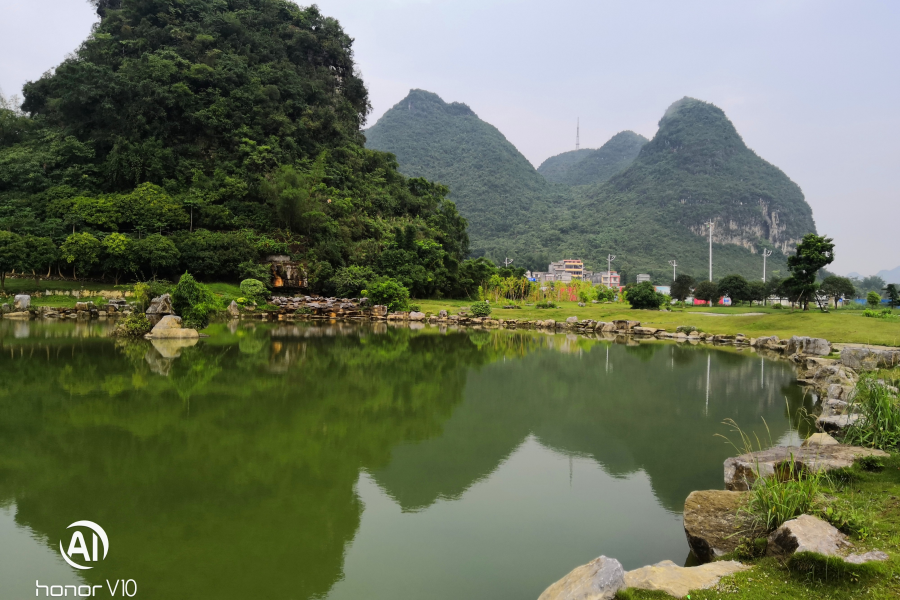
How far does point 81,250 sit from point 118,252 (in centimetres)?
191

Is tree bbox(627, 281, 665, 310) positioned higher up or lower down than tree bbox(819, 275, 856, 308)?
lower down

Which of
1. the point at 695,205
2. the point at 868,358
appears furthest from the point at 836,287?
the point at 695,205

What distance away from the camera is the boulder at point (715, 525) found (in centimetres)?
374

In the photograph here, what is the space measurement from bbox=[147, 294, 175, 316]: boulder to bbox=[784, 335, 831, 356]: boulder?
2201 centimetres

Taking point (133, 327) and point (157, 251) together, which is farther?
point (157, 251)

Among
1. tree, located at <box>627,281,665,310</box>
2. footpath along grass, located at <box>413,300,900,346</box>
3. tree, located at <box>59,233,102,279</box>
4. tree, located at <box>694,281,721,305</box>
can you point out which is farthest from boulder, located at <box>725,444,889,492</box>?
tree, located at <box>694,281,721,305</box>

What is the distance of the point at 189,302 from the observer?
61.1 ft

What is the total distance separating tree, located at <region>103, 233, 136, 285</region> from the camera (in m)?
30.0

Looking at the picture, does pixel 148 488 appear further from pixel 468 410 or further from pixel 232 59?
pixel 232 59

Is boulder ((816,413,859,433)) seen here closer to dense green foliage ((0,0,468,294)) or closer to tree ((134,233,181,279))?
dense green foliage ((0,0,468,294))

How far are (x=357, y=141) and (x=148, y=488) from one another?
51.4 meters

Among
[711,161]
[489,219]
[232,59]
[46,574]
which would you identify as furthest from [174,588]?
[711,161]

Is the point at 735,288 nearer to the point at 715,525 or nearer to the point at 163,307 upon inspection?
the point at 163,307

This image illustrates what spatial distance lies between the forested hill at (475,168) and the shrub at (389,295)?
6582 centimetres
